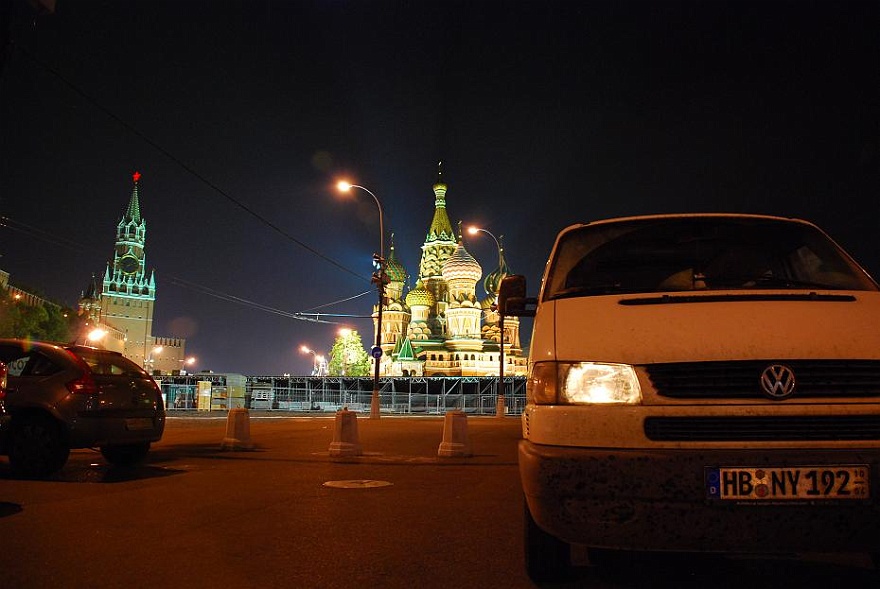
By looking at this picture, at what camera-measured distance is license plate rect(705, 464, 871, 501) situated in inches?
115

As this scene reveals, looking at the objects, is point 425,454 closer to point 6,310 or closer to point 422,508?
point 422,508

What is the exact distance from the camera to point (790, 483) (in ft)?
9.77

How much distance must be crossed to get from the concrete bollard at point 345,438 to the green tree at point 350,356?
10273 cm

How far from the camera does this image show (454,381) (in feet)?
279

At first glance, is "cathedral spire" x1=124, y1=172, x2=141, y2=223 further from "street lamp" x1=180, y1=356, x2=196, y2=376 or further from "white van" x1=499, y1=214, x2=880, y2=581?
"white van" x1=499, y1=214, x2=880, y2=581

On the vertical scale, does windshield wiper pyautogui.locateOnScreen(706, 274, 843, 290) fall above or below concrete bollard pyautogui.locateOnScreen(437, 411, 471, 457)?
above

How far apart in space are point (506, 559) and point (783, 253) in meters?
2.91

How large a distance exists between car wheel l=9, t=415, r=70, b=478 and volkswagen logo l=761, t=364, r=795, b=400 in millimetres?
7855

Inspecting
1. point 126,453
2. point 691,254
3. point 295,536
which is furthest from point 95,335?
point 691,254

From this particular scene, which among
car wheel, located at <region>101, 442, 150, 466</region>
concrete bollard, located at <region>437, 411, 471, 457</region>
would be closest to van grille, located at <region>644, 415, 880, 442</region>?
car wheel, located at <region>101, 442, 150, 466</region>

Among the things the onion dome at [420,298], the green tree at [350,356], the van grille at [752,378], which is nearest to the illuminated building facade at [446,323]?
the onion dome at [420,298]

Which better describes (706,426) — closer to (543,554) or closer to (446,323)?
(543,554)

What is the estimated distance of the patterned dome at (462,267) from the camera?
99.9m

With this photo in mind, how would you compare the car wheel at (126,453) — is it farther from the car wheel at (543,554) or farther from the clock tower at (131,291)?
the clock tower at (131,291)
